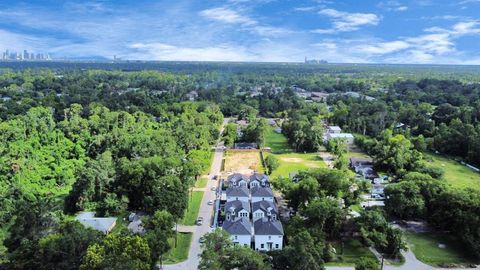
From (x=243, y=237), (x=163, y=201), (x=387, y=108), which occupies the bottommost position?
(x=243, y=237)

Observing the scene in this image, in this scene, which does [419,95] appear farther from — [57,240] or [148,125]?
[57,240]

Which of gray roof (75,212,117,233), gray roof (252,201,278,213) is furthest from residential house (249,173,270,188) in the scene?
Answer: gray roof (75,212,117,233)

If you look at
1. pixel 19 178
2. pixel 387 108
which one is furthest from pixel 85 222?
pixel 387 108

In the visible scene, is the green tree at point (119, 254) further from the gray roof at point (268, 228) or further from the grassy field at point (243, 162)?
the grassy field at point (243, 162)

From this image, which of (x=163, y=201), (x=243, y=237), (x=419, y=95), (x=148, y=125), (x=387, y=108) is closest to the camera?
(x=243, y=237)

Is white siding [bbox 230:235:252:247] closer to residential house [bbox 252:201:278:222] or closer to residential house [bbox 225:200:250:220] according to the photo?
residential house [bbox 225:200:250:220]

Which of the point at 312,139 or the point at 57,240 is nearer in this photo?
the point at 57,240
